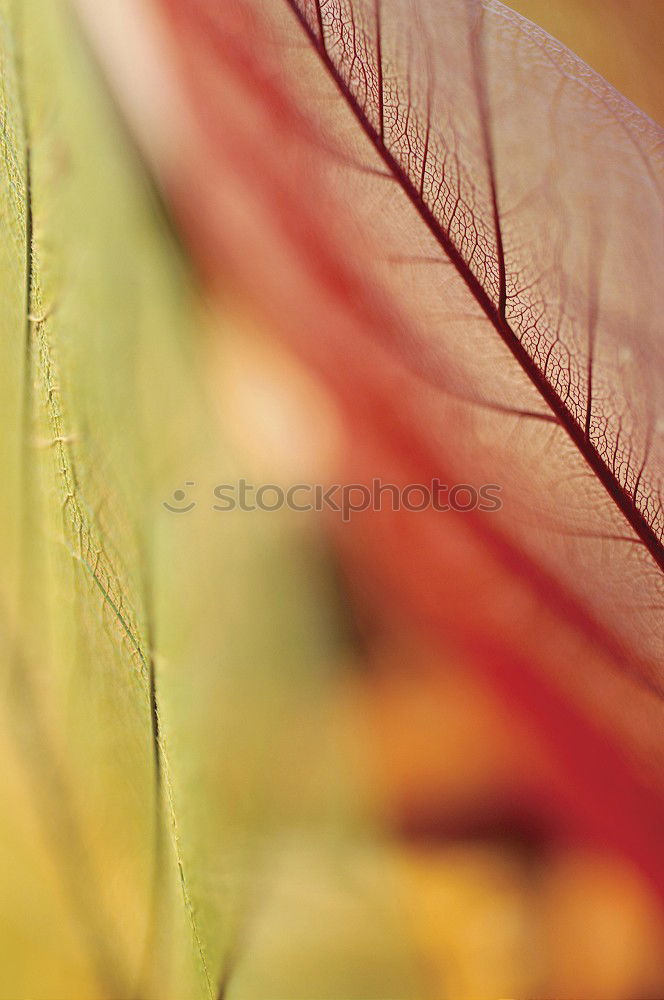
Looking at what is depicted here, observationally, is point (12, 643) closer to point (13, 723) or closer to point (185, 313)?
point (13, 723)

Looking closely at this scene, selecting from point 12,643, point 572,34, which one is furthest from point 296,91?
point 12,643

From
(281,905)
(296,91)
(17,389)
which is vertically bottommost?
(281,905)

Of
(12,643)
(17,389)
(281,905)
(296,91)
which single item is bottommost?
(281,905)

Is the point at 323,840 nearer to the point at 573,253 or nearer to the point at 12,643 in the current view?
the point at 12,643

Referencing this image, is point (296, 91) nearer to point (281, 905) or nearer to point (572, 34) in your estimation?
point (572, 34)

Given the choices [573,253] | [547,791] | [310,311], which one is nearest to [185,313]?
[310,311]

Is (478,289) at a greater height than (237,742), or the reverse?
(478,289)

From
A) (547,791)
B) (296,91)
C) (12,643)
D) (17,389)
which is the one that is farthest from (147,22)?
(547,791)

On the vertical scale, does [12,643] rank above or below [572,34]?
below
